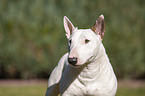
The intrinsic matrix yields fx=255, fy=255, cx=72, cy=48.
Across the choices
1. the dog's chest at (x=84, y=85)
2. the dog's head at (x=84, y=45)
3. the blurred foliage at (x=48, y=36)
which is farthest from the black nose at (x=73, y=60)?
the blurred foliage at (x=48, y=36)

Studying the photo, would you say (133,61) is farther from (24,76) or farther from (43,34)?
(24,76)

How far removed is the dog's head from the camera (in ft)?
11.7

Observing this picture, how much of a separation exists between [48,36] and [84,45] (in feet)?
45.3

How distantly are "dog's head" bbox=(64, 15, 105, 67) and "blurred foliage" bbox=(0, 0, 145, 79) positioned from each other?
13141 millimetres

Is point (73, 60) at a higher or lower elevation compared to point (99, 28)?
lower

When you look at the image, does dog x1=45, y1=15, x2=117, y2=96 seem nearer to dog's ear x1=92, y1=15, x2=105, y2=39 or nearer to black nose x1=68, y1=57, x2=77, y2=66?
dog's ear x1=92, y1=15, x2=105, y2=39

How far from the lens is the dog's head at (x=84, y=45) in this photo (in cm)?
357

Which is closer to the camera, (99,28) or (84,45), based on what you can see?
(84,45)

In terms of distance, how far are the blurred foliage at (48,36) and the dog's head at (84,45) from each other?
13.1m

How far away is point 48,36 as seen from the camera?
17391 millimetres

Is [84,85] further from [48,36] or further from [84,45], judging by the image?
[48,36]

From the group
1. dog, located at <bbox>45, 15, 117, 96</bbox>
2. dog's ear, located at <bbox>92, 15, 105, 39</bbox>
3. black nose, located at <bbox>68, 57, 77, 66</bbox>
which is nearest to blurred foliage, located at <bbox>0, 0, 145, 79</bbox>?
dog, located at <bbox>45, 15, 117, 96</bbox>

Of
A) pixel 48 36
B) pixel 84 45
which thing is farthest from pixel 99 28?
pixel 48 36

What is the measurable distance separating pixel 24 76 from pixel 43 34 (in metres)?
3.52
